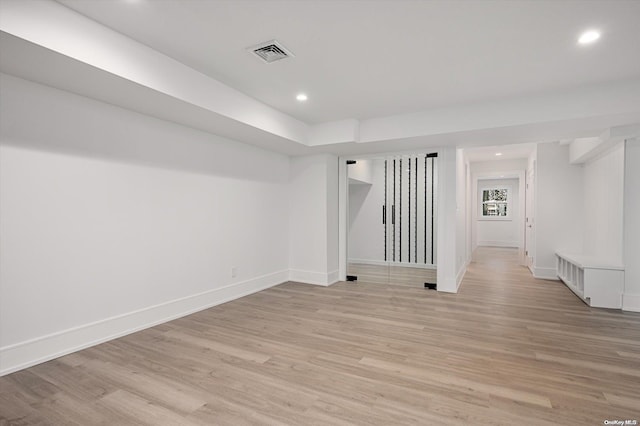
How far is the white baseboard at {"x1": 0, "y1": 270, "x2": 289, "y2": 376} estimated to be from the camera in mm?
2438

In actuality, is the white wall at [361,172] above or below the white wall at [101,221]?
above

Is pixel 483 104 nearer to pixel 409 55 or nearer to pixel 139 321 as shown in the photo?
pixel 409 55

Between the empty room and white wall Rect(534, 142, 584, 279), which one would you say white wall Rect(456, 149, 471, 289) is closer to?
the empty room

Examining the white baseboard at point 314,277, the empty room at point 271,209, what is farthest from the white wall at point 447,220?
the white baseboard at point 314,277

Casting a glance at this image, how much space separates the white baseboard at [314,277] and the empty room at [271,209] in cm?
39

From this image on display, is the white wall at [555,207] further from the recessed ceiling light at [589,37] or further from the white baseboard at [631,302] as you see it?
the recessed ceiling light at [589,37]

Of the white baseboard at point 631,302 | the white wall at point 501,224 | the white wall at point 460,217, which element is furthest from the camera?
the white wall at point 501,224

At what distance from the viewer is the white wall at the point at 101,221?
247 centimetres

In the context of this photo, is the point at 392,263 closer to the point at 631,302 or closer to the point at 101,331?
the point at 631,302

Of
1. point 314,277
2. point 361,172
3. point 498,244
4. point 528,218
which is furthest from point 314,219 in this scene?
point 498,244

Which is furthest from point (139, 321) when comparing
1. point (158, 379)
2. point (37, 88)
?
point (37, 88)

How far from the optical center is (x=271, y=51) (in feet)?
8.91

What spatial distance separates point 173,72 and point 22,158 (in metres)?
1.39

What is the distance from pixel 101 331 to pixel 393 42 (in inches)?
145
